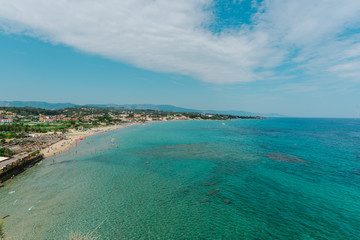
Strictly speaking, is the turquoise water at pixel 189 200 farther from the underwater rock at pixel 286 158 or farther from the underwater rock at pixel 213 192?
the underwater rock at pixel 286 158

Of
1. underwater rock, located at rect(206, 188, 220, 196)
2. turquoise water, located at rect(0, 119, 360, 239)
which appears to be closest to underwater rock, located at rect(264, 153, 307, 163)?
turquoise water, located at rect(0, 119, 360, 239)

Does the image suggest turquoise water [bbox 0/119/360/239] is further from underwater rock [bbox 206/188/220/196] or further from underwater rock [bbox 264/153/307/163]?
underwater rock [bbox 264/153/307/163]

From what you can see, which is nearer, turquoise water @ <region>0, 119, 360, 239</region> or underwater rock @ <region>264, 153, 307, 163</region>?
turquoise water @ <region>0, 119, 360, 239</region>

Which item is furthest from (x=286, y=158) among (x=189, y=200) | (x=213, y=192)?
(x=189, y=200)

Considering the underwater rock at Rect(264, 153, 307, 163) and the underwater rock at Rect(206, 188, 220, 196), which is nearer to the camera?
the underwater rock at Rect(206, 188, 220, 196)

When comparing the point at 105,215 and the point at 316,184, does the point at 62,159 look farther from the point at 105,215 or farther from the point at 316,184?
the point at 316,184

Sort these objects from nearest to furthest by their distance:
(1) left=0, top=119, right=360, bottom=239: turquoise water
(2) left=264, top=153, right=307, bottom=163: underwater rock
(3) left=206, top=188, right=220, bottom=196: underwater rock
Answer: (1) left=0, top=119, right=360, bottom=239: turquoise water, (3) left=206, top=188, right=220, bottom=196: underwater rock, (2) left=264, top=153, right=307, bottom=163: underwater rock

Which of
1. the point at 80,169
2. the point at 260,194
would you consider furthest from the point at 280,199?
the point at 80,169

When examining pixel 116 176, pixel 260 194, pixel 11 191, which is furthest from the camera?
pixel 116 176

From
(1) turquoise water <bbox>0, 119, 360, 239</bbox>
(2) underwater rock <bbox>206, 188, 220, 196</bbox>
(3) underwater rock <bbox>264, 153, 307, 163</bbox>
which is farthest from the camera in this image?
(3) underwater rock <bbox>264, 153, 307, 163</bbox>

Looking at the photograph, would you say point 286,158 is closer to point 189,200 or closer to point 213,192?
point 213,192

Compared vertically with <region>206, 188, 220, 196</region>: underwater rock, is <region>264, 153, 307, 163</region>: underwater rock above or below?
above
